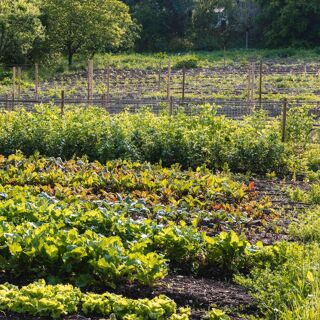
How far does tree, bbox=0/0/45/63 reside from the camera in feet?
120

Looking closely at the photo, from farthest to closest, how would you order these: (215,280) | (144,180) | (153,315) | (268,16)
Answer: (268,16) < (144,180) < (215,280) < (153,315)

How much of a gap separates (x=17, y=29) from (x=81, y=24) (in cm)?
467

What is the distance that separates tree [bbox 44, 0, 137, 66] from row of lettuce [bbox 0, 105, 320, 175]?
27.7 m

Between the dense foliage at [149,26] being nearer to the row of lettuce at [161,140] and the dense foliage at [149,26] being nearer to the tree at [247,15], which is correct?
the tree at [247,15]

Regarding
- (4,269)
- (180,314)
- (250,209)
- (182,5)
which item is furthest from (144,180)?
(182,5)

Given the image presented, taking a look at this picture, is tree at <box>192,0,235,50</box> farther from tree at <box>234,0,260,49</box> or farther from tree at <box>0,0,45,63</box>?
tree at <box>0,0,45,63</box>

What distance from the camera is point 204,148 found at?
11727mm

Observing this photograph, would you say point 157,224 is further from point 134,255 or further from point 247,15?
point 247,15

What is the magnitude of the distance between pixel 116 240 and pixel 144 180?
3650 mm

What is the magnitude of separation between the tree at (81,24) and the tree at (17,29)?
2.47 metres

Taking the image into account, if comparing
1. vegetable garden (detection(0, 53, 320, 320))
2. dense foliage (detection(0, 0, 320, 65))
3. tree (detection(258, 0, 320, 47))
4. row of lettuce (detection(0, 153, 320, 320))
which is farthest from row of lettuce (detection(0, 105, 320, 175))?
tree (detection(258, 0, 320, 47))

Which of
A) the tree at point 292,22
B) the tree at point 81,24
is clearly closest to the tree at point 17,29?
the tree at point 81,24

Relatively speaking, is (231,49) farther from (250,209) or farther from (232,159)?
(250,209)

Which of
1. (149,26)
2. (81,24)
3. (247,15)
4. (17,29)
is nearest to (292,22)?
(247,15)
